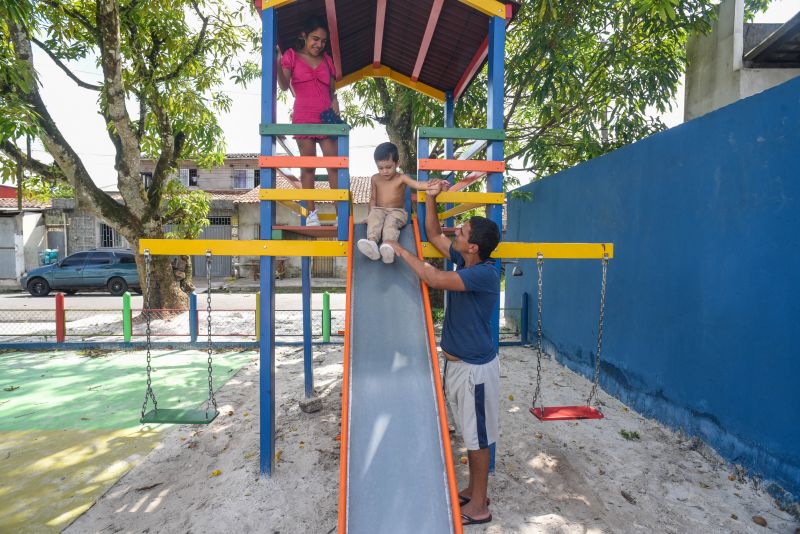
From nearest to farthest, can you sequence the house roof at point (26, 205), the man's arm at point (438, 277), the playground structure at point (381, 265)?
1. the playground structure at point (381, 265)
2. the man's arm at point (438, 277)
3. the house roof at point (26, 205)

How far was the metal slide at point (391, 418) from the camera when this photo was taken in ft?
7.71

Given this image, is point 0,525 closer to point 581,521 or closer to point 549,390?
point 581,521

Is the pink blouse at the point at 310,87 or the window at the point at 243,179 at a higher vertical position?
the window at the point at 243,179

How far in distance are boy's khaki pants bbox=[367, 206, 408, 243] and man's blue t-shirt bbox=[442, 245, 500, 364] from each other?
865mm

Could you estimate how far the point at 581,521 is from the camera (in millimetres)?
3303

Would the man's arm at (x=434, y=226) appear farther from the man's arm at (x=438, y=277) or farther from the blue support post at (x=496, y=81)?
the blue support post at (x=496, y=81)

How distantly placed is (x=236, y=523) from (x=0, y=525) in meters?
1.72

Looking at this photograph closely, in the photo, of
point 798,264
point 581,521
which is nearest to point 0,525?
point 581,521

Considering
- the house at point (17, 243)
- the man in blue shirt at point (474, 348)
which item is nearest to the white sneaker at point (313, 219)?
the man in blue shirt at point (474, 348)

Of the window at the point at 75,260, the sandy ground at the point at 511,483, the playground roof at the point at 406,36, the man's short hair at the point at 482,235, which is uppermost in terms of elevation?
the playground roof at the point at 406,36

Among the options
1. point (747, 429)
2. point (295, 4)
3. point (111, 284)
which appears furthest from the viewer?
point (111, 284)

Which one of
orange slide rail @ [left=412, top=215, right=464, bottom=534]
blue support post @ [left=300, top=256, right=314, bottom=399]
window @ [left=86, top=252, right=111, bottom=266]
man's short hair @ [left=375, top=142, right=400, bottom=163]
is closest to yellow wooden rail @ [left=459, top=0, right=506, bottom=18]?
man's short hair @ [left=375, top=142, right=400, bottom=163]

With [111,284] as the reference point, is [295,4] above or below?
above

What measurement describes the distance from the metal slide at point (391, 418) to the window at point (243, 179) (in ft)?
73.5
